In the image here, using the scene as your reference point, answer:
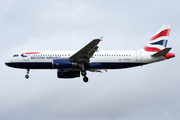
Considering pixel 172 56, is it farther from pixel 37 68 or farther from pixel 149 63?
pixel 37 68

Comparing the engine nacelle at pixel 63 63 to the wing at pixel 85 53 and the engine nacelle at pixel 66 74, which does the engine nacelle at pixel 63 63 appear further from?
the engine nacelle at pixel 66 74

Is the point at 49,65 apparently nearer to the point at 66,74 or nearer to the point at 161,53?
the point at 66,74

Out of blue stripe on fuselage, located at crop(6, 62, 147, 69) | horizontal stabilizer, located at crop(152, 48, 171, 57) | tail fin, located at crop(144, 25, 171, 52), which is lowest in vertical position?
blue stripe on fuselage, located at crop(6, 62, 147, 69)

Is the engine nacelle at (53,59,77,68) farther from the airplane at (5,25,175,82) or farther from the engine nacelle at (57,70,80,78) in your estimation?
the engine nacelle at (57,70,80,78)

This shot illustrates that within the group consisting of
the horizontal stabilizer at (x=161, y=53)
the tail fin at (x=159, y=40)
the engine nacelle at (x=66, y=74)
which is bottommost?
the engine nacelle at (x=66, y=74)

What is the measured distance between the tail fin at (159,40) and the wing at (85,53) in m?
9.48

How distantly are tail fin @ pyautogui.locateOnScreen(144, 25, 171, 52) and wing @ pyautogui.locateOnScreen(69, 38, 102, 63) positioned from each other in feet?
31.1

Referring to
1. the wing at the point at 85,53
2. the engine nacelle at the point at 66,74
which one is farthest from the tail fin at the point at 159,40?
the engine nacelle at the point at 66,74

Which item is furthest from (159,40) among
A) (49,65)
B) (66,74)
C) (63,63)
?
(49,65)

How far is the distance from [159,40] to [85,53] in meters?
12.5

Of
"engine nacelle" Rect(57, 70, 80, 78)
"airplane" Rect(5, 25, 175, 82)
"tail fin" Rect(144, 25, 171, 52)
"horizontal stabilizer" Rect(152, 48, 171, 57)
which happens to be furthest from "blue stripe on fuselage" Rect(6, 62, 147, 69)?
"tail fin" Rect(144, 25, 171, 52)

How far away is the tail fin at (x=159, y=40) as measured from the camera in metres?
53.8

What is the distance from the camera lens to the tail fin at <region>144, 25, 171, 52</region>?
53844mm

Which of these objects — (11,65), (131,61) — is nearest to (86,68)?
(131,61)
